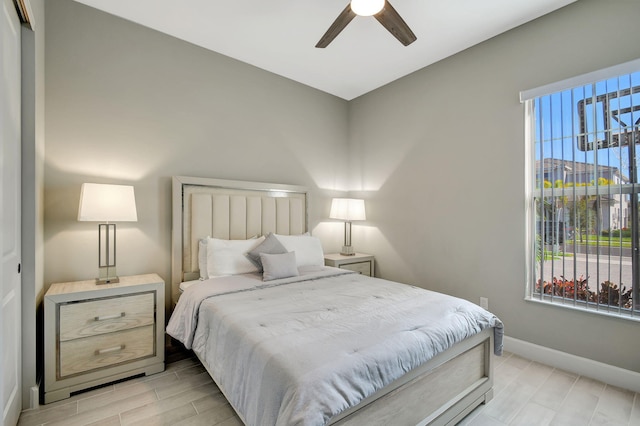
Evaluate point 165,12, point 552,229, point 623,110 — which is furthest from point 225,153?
point 623,110

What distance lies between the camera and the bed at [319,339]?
1219 millimetres

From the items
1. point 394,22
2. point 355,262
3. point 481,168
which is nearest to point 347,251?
point 355,262

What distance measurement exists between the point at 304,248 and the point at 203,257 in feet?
3.34

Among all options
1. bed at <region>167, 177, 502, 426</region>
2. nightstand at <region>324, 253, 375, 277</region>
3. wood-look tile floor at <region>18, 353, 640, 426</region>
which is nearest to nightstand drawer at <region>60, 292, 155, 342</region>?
bed at <region>167, 177, 502, 426</region>

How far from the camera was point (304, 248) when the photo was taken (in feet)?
10.5

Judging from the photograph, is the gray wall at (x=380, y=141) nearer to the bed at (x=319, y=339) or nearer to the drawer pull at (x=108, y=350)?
the bed at (x=319, y=339)

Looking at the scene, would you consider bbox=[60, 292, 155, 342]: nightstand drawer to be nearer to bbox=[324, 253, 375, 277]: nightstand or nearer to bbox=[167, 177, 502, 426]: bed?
bbox=[167, 177, 502, 426]: bed

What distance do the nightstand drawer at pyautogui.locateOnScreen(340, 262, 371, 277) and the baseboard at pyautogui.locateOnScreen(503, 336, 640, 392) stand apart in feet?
5.43

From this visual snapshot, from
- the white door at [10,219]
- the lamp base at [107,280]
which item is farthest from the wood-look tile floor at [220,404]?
the lamp base at [107,280]

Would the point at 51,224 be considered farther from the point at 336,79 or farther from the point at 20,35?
the point at 336,79

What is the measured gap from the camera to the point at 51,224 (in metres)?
2.31

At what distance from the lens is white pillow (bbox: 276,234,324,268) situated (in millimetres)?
3115

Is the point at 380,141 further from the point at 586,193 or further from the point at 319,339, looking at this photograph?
the point at 319,339

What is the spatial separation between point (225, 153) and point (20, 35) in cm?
168
